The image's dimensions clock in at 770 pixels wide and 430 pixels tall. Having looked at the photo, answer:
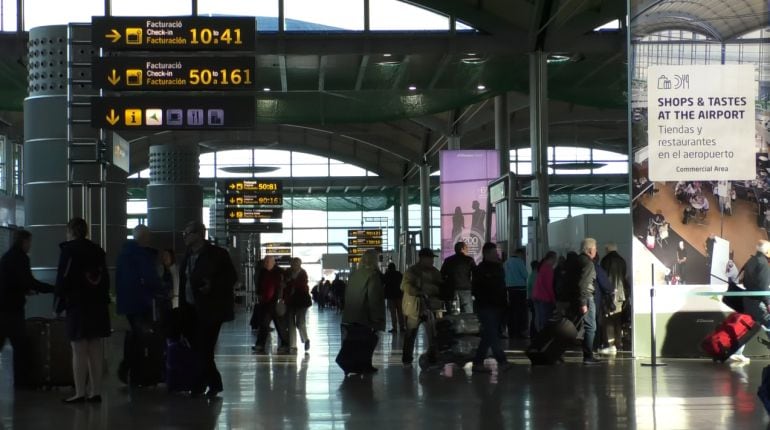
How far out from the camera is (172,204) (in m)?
31.6

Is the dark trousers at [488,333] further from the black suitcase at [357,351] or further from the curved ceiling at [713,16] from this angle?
the curved ceiling at [713,16]

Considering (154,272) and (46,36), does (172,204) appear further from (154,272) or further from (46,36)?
(154,272)

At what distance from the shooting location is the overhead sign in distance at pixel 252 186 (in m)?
36.1

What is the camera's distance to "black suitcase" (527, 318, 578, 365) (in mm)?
13852

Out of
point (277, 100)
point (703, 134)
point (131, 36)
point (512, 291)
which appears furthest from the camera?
point (277, 100)

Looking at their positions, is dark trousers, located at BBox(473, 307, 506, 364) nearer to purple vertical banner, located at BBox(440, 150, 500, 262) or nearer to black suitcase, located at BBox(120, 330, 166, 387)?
black suitcase, located at BBox(120, 330, 166, 387)

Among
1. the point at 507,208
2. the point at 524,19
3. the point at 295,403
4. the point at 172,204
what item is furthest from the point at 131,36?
the point at 172,204

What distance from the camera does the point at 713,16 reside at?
13.9 m

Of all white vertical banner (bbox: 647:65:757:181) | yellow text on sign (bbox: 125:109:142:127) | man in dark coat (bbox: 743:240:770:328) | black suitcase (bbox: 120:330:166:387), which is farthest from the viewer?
yellow text on sign (bbox: 125:109:142:127)

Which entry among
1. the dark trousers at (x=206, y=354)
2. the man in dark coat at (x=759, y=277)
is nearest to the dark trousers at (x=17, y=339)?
the dark trousers at (x=206, y=354)

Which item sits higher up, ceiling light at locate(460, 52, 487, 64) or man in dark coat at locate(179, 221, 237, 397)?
ceiling light at locate(460, 52, 487, 64)

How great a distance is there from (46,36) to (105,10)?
438 inches

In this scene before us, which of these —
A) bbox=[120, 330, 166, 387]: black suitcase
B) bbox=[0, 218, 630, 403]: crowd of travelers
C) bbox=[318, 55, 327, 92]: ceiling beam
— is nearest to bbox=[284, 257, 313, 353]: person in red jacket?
bbox=[0, 218, 630, 403]: crowd of travelers

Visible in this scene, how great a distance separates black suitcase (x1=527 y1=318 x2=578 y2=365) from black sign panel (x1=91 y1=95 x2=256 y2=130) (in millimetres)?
4457
